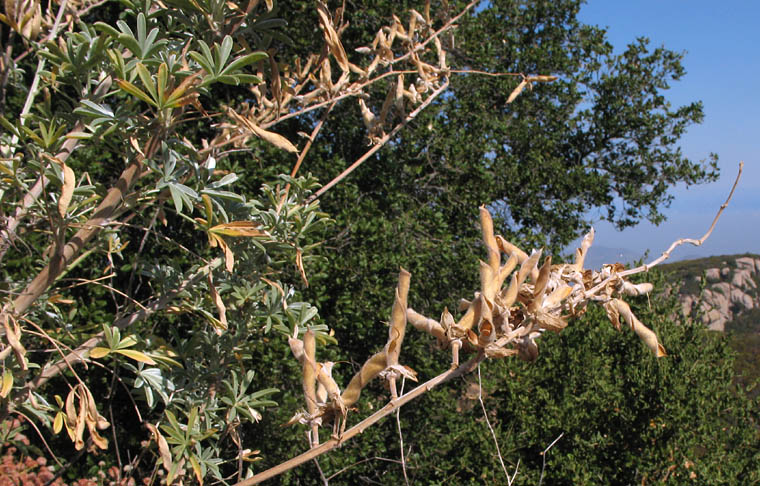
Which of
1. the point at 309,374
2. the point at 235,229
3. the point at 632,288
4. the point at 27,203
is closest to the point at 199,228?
the point at 235,229

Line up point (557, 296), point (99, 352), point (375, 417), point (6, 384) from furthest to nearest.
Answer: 1. point (99, 352)
2. point (6, 384)
3. point (557, 296)
4. point (375, 417)

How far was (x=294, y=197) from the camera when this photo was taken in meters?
1.68

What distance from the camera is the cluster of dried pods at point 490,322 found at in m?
0.54

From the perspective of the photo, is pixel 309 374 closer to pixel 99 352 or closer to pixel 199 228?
pixel 99 352

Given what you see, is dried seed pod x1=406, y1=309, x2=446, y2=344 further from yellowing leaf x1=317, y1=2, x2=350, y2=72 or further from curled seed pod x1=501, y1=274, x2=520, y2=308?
yellowing leaf x1=317, y1=2, x2=350, y2=72

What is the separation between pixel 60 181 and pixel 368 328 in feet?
8.47

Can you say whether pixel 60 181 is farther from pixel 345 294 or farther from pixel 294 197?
pixel 345 294

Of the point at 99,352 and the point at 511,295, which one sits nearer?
the point at 511,295

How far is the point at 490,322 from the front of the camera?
58 centimetres

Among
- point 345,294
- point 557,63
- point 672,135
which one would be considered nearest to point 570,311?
point 345,294

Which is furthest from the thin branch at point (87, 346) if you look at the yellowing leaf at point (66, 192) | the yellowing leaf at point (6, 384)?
the yellowing leaf at point (66, 192)

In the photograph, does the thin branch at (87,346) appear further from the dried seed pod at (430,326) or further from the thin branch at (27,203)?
the dried seed pod at (430,326)

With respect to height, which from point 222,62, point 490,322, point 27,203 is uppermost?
point 222,62

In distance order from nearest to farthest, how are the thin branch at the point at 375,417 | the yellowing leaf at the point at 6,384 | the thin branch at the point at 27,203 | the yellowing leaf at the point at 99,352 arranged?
the thin branch at the point at 375,417, the yellowing leaf at the point at 6,384, the yellowing leaf at the point at 99,352, the thin branch at the point at 27,203
